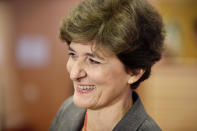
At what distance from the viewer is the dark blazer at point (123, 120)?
1.17 meters

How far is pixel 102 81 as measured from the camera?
109 centimetres

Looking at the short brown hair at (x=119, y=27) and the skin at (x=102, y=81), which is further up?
the short brown hair at (x=119, y=27)

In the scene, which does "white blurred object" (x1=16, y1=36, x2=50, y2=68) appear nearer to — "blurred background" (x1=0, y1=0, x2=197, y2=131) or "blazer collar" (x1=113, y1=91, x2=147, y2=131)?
"blurred background" (x1=0, y1=0, x2=197, y2=131)

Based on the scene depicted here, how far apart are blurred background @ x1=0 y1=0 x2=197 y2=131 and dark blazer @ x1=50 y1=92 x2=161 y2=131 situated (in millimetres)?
2373

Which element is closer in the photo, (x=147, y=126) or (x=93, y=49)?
(x=93, y=49)

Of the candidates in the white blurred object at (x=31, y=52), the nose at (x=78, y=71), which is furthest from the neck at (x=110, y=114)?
the white blurred object at (x=31, y=52)

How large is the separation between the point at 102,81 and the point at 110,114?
0.71ft

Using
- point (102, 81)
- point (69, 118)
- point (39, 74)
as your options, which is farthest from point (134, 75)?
point (39, 74)

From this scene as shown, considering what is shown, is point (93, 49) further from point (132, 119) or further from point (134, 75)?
point (132, 119)

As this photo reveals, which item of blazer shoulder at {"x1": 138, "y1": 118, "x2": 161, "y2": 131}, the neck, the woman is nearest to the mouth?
the woman

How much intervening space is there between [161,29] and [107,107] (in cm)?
45

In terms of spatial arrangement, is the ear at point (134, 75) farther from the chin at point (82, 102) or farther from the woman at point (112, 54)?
the chin at point (82, 102)

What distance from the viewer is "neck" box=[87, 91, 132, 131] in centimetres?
121

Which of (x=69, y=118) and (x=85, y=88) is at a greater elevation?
(x=85, y=88)
